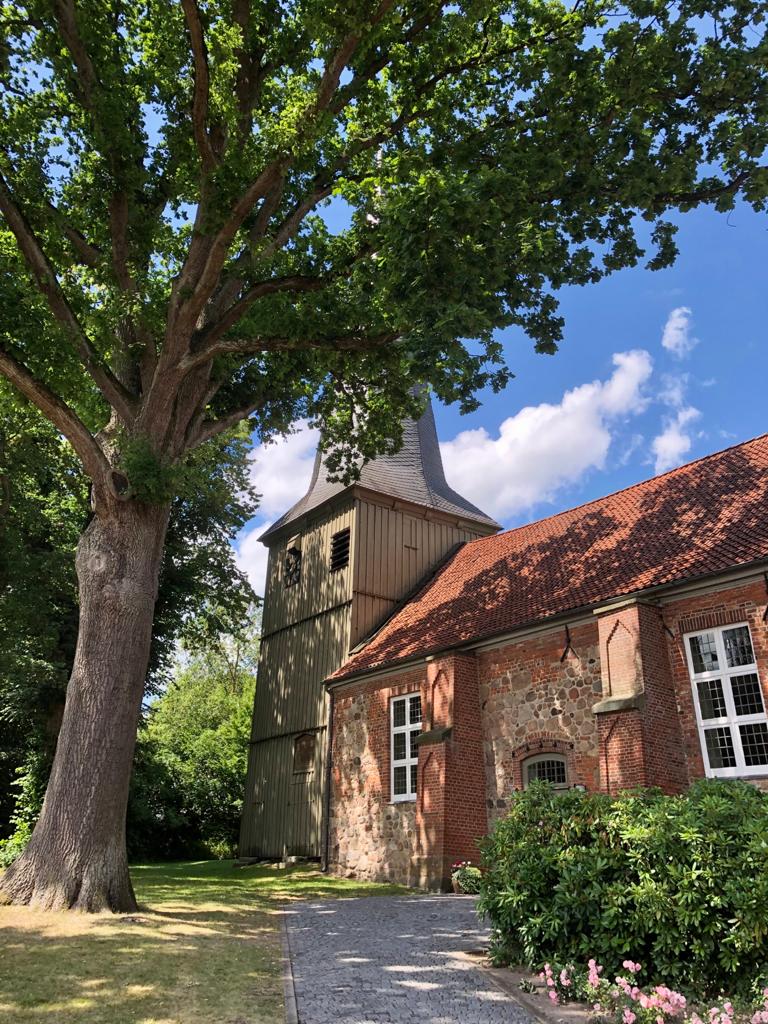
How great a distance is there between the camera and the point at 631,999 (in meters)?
5.29

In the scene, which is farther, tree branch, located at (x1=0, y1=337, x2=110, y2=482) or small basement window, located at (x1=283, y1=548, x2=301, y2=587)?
small basement window, located at (x1=283, y1=548, x2=301, y2=587)

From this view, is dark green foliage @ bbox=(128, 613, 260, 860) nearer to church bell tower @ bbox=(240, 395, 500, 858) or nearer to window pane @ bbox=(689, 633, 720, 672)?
church bell tower @ bbox=(240, 395, 500, 858)

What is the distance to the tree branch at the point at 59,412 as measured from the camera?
→ 10.7m

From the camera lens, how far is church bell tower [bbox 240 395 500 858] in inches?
797

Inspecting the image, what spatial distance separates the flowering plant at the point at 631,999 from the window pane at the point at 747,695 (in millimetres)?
6516

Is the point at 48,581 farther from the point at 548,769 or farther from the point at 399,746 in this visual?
the point at 548,769

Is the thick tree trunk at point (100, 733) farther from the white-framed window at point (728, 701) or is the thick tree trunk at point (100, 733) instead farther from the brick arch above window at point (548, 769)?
the white-framed window at point (728, 701)

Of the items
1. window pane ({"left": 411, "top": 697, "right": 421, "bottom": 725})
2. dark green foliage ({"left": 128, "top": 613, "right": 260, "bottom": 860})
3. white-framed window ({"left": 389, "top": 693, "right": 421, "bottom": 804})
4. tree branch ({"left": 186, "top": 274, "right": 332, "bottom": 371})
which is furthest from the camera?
dark green foliage ({"left": 128, "top": 613, "right": 260, "bottom": 860})

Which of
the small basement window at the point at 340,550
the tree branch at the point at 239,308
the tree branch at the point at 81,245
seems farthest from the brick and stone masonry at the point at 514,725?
the tree branch at the point at 81,245

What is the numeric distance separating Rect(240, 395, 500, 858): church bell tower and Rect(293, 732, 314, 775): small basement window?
34 millimetres

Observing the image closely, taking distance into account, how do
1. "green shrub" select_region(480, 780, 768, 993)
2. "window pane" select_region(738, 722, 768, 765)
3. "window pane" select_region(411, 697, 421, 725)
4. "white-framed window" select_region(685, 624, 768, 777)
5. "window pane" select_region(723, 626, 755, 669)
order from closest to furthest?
"green shrub" select_region(480, 780, 768, 993), "window pane" select_region(738, 722, 768, 765), "white-framed window" select_region(685, 624, 768, 777), "window pane" select_region(723, 626, 755, 669), "window pane" select_region(411, 697, 421, 725)

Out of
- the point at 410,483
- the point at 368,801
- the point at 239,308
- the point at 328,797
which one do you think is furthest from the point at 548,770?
the point at 410,483

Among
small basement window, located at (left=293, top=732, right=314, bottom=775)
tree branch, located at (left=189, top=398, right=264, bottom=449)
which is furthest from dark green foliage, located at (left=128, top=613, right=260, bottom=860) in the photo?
tree branch, located at (left=189, top=398, right=264, bottom=449)

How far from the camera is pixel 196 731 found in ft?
121
